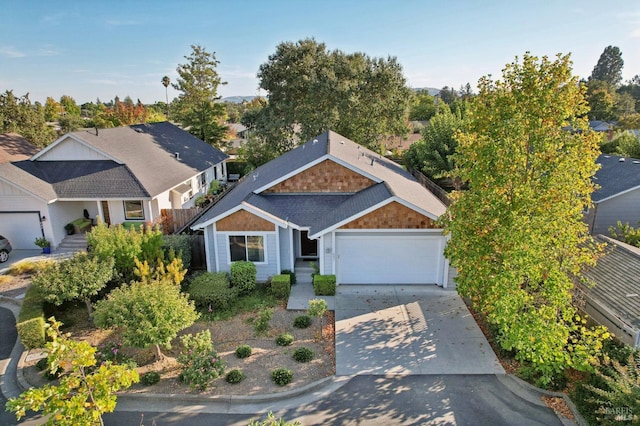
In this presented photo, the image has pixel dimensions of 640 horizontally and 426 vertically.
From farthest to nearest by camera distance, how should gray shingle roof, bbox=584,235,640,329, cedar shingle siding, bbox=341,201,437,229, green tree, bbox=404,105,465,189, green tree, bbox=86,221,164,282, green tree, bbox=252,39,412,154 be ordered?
green tree, bbox=252,39,412,154
green tree, bbox=404,105,465,189
cedar shingle siding, bbox=341,201,437,229
green tree, bbox=86,221,164,282
gray shingle roof, bbox=584,235,640,329

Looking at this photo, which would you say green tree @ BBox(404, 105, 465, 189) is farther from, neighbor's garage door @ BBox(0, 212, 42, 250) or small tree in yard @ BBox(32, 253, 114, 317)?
neighbor's garage door @ BBox(0, 212, 42, 250)

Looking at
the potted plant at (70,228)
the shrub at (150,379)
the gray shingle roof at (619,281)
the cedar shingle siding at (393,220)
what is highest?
the cedar shingle siding at (393,220)

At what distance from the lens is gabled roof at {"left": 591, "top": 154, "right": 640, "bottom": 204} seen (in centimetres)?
2075

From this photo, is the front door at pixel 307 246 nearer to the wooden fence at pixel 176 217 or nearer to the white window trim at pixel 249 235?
the white window trim at pixel 249 235

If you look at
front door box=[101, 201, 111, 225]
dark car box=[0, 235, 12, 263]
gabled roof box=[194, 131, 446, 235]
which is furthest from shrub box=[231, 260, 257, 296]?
dark car box=[0, 235, 12, 263]

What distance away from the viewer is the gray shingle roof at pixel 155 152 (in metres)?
23.2

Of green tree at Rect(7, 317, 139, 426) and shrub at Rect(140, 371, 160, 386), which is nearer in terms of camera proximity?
green tree at Rect(7, 317, 139, 426)

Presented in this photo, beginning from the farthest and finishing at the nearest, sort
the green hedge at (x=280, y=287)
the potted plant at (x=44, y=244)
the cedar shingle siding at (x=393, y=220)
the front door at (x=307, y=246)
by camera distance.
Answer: the potted plant at (x=44, y=244)
the front door at (x=307, y=246)
the green hedge at (x=280, y=287)
the cedar shingle siding at (x=393, y=220)

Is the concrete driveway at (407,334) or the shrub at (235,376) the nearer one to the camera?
the shrub at (235,376)

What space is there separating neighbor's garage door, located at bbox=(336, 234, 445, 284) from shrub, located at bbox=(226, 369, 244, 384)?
661cm

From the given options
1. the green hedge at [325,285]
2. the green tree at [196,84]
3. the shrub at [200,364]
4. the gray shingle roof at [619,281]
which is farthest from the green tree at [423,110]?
the shrub at [200,364]

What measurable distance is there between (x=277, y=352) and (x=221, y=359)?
176cm

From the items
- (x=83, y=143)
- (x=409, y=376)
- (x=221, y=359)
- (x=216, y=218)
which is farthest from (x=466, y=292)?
(x=83, y=143)

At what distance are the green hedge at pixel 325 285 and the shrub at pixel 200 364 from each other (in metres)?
5.47
